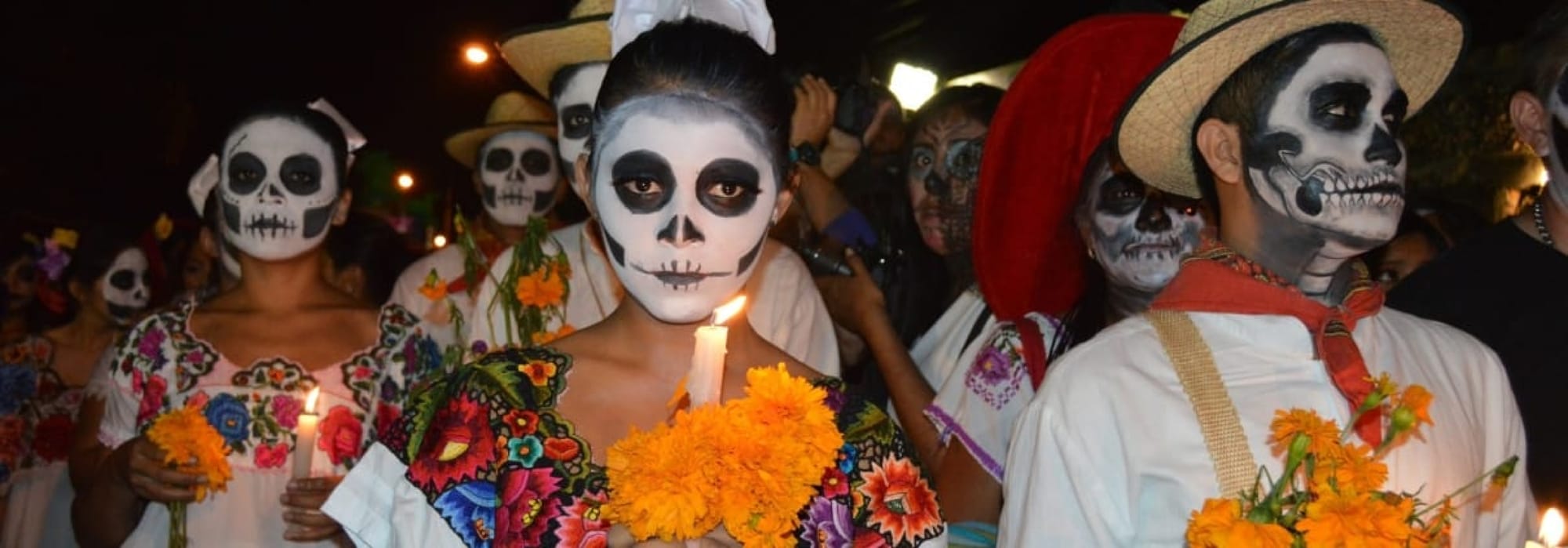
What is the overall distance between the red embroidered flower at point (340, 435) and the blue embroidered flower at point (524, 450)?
199 centimetres

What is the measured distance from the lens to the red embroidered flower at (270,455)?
484 cm

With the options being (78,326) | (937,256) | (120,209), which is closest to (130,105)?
(120,209)

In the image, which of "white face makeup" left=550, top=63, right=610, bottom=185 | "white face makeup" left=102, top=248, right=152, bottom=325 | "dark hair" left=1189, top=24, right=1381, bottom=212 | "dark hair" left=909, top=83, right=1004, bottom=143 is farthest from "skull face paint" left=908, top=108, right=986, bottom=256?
"white face makeup" left=102, top=248, right=152, bottom=325

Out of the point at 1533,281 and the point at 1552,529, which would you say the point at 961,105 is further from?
the point at 1552,529

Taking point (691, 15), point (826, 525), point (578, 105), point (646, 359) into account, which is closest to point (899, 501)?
point (826, 525)

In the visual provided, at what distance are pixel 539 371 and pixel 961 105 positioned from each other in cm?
259

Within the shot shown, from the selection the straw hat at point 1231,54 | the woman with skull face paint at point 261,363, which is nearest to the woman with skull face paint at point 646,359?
the straw hat at point 1231,54

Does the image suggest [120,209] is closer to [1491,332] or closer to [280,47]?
[280,47]

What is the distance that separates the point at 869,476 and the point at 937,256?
2490mm

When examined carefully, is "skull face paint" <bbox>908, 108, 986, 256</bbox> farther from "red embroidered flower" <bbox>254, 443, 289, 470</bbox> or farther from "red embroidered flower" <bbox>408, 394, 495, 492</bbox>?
"red embroidered flower" <bbox>408, 394, 495, 492</bbox>

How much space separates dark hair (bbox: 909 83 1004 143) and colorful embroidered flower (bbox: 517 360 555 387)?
2.49m

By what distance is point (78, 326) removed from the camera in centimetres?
847

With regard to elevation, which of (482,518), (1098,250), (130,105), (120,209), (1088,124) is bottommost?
(482,518)

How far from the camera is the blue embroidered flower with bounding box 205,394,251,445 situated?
482 cm
